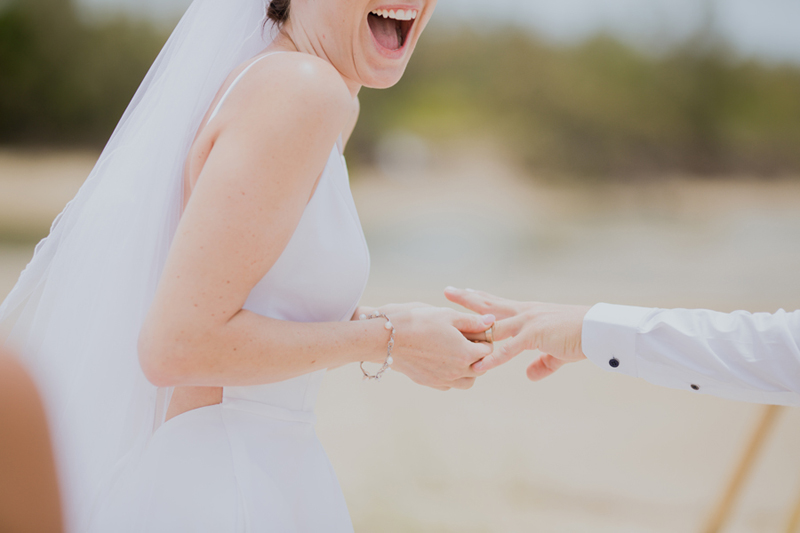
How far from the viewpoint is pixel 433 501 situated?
10.9 feet

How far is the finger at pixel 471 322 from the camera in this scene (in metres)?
1.03

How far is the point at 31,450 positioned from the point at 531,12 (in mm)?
11690

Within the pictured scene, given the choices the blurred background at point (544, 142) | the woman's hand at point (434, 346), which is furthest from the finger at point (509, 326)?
the blurred background at point (544, 142)

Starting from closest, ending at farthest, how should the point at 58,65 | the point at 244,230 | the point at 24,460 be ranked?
the point at 24,460 → the point at 244,230 → the point at 58,65

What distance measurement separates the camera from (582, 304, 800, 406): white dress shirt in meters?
1.12

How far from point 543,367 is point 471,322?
438 millimetres

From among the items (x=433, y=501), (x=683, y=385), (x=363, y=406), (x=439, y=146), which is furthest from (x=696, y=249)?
(x=683, y=385)

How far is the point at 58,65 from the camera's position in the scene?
401 inches

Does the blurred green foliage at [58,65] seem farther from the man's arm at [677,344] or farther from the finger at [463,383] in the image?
the finger at [463,383]

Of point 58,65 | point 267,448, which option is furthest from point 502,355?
point 58,65

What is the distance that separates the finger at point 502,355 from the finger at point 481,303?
0.36ft

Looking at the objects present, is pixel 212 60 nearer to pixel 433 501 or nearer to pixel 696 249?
pixel 433 501

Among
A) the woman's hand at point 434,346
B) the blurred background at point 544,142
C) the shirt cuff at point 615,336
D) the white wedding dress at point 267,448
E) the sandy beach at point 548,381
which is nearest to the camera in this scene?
the white wedding dress at point 267,448

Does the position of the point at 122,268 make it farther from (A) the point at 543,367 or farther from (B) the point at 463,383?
(A) the point at 543,367
